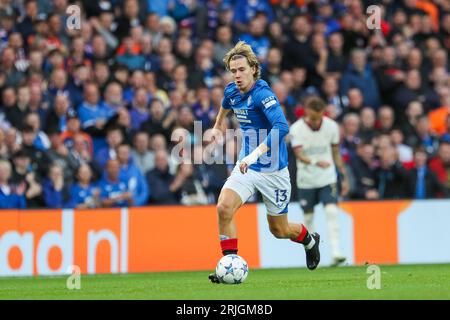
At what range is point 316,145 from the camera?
50.7 feet

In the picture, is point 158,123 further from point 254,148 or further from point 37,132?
point 254,148

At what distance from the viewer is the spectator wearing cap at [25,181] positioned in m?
15.9

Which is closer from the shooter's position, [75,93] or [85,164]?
[85,164]

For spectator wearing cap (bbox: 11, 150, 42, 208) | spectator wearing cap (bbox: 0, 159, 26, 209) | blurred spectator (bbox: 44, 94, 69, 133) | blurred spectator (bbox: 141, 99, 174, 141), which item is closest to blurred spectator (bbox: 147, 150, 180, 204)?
blurred spectator (bbox: 141, 99, 174, 141)

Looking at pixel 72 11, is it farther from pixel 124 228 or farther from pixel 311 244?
pixel 311 244

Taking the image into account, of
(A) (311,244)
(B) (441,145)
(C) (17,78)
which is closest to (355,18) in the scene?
(B) (441,145)

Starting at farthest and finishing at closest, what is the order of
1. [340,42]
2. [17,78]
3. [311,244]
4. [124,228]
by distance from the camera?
[340,42], [17,78], [124,228], [311,244]

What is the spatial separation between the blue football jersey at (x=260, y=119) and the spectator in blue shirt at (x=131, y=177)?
518 centimetres

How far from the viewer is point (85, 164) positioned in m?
16.7

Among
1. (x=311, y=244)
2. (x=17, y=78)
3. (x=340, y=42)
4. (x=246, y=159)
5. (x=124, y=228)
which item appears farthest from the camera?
(x=340, y=42)

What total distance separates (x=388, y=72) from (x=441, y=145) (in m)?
2.58

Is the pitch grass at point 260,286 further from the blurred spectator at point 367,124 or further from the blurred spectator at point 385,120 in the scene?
the blurred spectator at point 385,120

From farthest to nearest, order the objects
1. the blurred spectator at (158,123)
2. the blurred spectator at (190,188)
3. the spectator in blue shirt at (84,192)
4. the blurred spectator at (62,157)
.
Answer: the blurred spectator at (158,123), the blurred spectator at (190,188), the blurred spectator at (62,157), the spectator in blue shirt at (84,192)

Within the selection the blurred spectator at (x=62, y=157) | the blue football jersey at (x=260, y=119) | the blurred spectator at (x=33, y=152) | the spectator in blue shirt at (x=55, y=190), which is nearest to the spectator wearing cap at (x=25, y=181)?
the spectator in blue shirt at (x=55, y=190)
